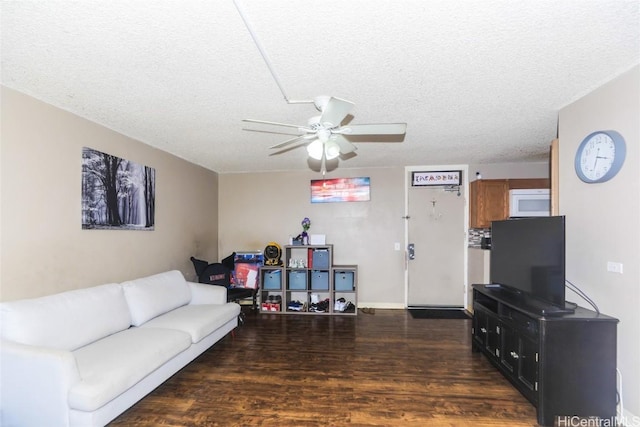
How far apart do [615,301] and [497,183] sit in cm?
276

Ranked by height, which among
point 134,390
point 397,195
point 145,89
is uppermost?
point 145,89

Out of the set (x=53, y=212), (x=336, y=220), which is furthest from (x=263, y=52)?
(x=336, y=220)

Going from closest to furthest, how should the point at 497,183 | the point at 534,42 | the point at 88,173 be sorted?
the point at 534,42 → the point at 88,173 → the point at 497,183

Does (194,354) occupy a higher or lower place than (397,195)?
lower

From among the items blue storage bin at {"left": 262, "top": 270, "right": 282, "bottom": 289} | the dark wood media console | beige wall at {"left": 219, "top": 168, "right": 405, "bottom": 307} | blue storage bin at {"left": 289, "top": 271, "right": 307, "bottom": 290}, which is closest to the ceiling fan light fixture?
the dark wood media console

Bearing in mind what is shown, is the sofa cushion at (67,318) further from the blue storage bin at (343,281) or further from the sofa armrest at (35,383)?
the blue storage bin at (343,281)

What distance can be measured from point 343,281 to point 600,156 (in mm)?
3564

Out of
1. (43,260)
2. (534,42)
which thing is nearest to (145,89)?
(43,260)

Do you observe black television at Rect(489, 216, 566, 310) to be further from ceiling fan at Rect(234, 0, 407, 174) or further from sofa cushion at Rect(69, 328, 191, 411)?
sofa cushion at Rect(69, 328, 191, 411)

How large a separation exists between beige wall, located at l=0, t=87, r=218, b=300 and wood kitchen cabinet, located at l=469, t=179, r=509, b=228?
187 inches

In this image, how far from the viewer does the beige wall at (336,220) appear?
520 centimetres

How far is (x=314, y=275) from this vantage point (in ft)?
16.3

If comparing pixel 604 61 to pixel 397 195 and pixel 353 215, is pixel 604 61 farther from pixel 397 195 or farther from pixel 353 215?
pixel 353 215

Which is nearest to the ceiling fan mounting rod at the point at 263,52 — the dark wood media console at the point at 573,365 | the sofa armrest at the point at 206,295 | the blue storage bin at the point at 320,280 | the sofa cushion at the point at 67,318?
the sofa cushion at the point at 67,318
